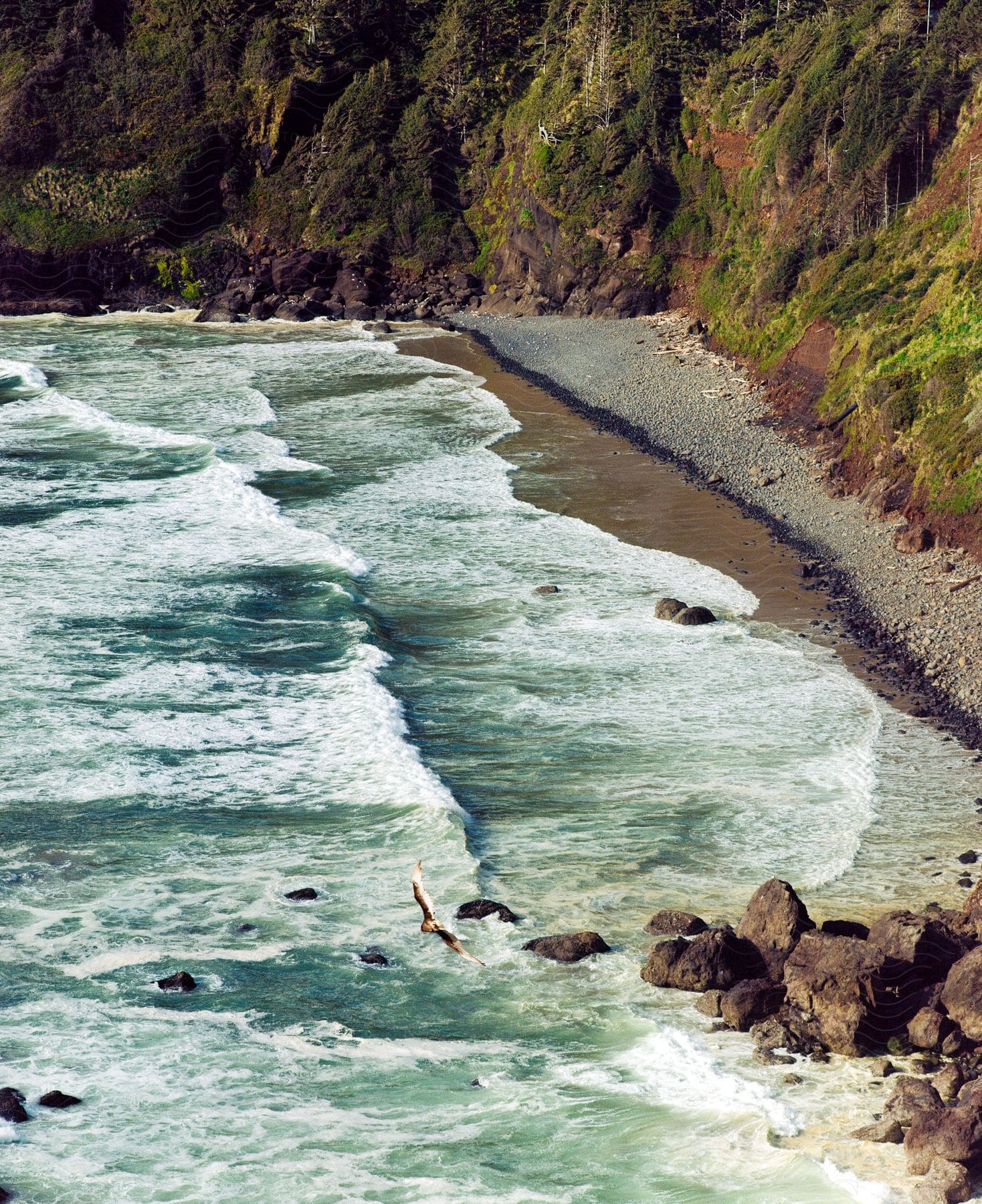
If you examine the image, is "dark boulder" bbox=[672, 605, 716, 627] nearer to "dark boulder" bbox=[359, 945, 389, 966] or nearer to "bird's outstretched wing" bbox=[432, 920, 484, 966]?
"bird's outstretched wing" bbox=[432, 920, 484, 966]

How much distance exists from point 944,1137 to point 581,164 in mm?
57676

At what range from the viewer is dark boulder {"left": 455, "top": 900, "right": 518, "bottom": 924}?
16.6 m

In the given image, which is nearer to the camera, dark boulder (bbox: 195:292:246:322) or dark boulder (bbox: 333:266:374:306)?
dark boulder (bbox: 195:292:246:322)

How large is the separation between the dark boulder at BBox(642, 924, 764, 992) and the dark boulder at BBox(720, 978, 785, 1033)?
416 mm

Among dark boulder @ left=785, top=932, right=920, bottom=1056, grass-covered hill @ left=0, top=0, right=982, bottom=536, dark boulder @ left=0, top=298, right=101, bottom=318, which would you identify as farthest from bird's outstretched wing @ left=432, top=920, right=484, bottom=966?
dark boulder @ left=0, top=298, right=101, bottom=318

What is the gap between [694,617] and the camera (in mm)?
26156

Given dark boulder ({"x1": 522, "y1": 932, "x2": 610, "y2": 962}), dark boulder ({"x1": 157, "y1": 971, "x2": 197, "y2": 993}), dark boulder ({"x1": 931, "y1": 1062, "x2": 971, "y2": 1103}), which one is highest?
dark boulder ({"x1": 931, "y1": 1062, "x2": 971, "y2": 1103})

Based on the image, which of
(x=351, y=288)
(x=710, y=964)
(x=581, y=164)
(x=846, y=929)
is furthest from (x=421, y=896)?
(x=351, y=288)

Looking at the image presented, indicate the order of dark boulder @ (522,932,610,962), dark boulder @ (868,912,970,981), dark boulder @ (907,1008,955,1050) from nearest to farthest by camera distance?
dark boulder @ (907,1008,955,1050)
dark boulder @ (868,912,970,981)
dark boulder @ (522,932,610,962)

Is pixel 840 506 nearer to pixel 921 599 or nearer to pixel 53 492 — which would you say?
pixel 921 599

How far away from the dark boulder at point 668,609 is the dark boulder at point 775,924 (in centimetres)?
1162

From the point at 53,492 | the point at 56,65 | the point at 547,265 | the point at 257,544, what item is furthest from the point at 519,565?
the point at 56,65

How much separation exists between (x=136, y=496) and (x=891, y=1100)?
28.2m

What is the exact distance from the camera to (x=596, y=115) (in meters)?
64.0
